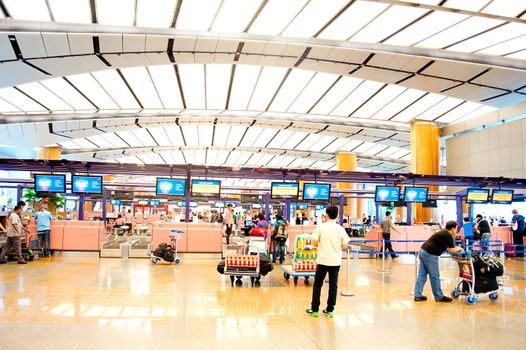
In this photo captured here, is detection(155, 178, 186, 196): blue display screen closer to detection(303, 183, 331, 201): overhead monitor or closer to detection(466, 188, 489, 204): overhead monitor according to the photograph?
detection(303, 183, 331, 201): overhead monitor

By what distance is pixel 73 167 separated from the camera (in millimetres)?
16484

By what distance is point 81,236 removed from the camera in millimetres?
15953

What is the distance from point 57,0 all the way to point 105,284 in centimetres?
1016

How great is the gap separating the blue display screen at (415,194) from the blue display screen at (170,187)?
1003 centimetres

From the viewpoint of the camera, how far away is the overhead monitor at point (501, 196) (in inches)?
787

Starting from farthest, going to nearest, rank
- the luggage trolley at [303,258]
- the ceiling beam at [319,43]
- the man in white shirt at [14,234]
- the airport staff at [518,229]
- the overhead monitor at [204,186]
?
the airport staff at [518,229]
the overhead monitor at [204,186]
the ceiling beam at [319,43]
the man in white shirt at [14,234]
the luggage trolley at [303,258]

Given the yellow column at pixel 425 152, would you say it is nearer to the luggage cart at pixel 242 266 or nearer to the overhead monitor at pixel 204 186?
the overhead monitor at pixel 204 186

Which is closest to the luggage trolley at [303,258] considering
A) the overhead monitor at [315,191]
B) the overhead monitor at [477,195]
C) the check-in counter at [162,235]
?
the check-in counter at [162,235]

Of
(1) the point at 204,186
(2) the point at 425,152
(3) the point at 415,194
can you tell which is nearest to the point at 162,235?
(1) the point at 204,186

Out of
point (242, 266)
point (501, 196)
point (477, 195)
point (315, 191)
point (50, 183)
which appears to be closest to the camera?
point (242, 266)

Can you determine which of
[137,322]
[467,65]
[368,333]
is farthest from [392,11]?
[137,322]

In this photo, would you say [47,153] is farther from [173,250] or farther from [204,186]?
[173,250]

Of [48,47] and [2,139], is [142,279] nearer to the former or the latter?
[48,47]

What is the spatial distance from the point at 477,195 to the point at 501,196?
150cm
